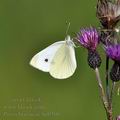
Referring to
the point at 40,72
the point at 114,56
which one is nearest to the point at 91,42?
the point at 114,56

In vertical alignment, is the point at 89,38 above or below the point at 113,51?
above

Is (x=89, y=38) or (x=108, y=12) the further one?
(x=89, y=38)

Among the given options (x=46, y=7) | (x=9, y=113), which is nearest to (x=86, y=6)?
(x=46, y=7)

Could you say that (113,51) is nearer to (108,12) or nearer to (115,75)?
(115,75)

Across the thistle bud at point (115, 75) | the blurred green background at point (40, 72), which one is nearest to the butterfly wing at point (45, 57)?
the thistle bud at point (115, 75)

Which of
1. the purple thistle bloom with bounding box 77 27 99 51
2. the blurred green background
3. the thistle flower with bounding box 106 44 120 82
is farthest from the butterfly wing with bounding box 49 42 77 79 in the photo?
the blurred green background

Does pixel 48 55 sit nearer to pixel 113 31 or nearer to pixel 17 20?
pixel 113 31
